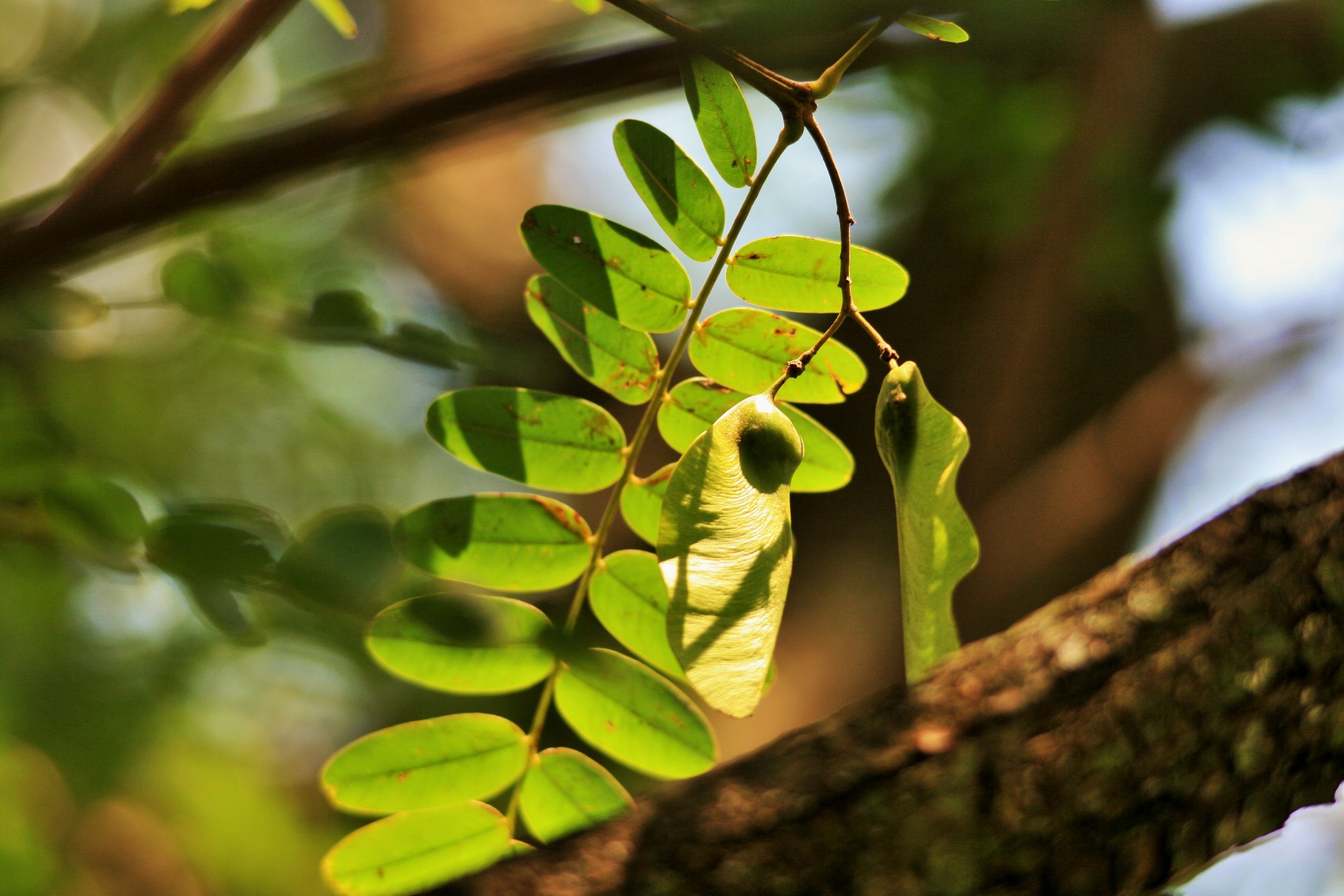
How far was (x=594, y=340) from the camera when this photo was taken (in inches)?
25.3

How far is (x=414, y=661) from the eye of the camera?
62 centimetres

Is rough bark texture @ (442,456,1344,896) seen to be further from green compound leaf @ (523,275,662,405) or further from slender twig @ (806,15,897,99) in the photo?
slender twig @ (806,15,897,99)

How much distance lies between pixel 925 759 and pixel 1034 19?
47 cm

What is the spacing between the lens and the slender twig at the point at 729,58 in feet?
1.48

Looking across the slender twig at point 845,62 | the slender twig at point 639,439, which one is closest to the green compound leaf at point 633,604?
the slender twig at point 639,439

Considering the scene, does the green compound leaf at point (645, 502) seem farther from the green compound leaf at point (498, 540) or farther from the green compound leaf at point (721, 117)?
the green compound leaf at point (721, 117)

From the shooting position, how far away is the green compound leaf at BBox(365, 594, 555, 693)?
1.98ft

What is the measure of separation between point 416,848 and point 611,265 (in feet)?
1.41

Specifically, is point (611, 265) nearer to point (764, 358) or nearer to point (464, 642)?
point (764, 358)

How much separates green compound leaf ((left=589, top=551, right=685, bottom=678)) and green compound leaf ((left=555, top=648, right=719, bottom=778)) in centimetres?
2

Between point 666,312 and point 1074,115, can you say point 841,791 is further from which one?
point 1074,115

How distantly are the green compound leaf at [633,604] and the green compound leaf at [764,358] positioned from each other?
5.8 inches

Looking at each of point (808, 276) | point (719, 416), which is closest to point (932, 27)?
point (808, 276)

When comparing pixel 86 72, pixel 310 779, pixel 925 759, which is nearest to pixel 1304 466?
pixel 925 759
